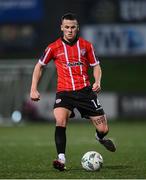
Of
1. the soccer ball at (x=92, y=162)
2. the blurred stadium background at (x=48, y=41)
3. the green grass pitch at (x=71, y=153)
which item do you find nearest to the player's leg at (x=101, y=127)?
the green grass pitch at (x=71, y=153)

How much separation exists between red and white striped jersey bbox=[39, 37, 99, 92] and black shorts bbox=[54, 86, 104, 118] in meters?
0.07

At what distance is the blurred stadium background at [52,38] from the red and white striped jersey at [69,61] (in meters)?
12.5

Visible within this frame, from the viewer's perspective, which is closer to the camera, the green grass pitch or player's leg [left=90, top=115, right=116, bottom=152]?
the green grass pitch

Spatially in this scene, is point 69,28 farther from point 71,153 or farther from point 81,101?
point 71,153

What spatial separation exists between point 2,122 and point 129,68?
5490 millimetres

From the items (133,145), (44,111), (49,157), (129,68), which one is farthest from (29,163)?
(129,68)

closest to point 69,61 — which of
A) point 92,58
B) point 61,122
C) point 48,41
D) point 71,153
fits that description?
point 92,58

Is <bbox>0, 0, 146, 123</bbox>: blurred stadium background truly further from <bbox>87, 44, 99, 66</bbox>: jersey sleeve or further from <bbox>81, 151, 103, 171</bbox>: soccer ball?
<bbox>81, 151, 103, 171</bbox>: soccer ball

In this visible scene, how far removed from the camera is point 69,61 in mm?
9375

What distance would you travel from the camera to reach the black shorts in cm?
934

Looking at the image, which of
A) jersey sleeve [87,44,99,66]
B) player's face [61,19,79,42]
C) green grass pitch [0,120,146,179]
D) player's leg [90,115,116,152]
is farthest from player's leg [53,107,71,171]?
player's face [61,19,79,42]

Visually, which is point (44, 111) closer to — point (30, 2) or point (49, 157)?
point (30, 2)

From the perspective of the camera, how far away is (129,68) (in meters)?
25.2

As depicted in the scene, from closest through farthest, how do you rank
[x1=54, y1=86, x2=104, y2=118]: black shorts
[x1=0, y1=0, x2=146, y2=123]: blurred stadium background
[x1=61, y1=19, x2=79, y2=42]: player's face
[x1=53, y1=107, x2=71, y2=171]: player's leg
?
[x1=53, y1=107, x2=71, y2=171]: player's leg < [x1=61, y1=19, x2=79, y2=42]: player's face < [x1=54, y1=86, x2=104, y2=118]: black shorts < [x1=0, y1=0, x2=146, y2=123]: blurred stadium background
